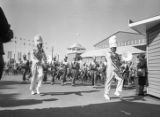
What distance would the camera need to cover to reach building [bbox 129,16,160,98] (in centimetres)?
816

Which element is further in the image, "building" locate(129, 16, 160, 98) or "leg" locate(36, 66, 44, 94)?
"building" locate(129, 16, 160, 98)

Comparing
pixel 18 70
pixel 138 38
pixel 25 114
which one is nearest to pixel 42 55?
pixel 25 114

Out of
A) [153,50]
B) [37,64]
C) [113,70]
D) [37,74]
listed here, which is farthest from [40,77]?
[153,50]

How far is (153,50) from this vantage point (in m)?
8.89

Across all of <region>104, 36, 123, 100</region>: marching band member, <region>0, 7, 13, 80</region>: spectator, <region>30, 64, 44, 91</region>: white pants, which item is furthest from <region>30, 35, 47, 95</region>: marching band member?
<region>0, 7, 13, 80</region>: spectator

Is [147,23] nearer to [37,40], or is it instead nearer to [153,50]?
[153,50]

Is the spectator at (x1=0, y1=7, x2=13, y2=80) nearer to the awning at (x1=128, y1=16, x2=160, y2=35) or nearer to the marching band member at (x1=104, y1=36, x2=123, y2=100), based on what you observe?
the marching band member at (x1=104, y1=36, x2=123, y2=100)

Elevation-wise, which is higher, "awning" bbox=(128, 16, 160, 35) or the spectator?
"awning" bbox=(128, 16, 160, 35)

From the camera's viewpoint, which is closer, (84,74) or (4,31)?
(4,31)

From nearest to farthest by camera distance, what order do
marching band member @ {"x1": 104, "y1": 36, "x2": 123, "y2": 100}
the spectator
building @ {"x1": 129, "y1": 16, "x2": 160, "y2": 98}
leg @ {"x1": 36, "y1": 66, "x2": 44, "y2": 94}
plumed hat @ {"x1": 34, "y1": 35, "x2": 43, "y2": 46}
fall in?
the spectator, marching band member @ {"x1": 104, "y1": 36, "x2": 123, "y2": 100}, leg @ {"x1": 36, "y1": 66, "x2": 44, "y2": 94}, building @ {"x1": 129, "y1": 16, "x2": 160, "y2": 98}, plumed hat @ {"x1": 34, "y1": 35, "x2": 43, "y2": 46}

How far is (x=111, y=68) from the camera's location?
23.8 feet

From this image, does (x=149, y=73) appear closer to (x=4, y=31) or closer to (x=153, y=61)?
(x=153, y=61)

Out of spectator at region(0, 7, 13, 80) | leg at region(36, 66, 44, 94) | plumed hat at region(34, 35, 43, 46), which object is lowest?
leg at region(36, 66, 44, 94)

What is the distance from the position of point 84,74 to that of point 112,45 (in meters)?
10.9
